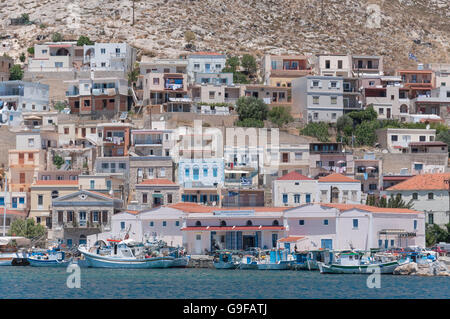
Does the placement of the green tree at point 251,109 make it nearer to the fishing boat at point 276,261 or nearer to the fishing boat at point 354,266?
the fishing boat at point 276,261

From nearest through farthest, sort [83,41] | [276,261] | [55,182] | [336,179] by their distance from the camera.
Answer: [276,261] < [336,179] < [55,182] < [83,41]

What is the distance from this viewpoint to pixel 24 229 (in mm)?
74688

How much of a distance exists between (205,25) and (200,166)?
5197cm

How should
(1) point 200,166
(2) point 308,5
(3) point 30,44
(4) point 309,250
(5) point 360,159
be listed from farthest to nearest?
1. (2) point 308,5
2. (3) point 30,44
3. (5) point 360,159
4. (1) point 200,166
5. (4) point 309,250

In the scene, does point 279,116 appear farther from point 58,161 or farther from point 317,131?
point 58,161

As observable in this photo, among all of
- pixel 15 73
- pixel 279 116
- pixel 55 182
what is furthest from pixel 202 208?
pixel 15 73

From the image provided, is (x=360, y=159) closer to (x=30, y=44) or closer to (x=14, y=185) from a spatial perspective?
(x=14, y=185)

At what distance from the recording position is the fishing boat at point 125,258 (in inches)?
2566

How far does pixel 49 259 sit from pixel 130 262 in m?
6.91

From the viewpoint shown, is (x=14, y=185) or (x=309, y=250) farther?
(x=14, y=185)

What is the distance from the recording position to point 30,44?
4751 inches

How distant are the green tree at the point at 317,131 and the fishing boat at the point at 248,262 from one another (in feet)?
92.7
